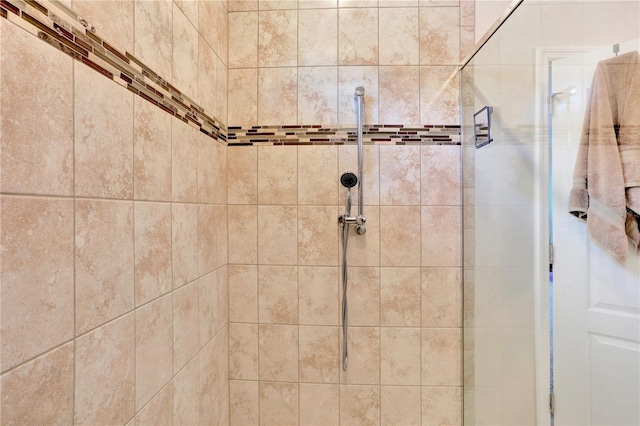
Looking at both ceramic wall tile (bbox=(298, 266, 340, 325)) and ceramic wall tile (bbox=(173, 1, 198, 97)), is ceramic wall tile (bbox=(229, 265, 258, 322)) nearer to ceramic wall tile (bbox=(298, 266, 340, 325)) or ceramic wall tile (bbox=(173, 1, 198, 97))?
ceramic wall tile (bbox=(298, 266, 340, 325))

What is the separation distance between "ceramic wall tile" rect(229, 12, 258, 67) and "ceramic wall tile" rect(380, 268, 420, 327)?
115cm

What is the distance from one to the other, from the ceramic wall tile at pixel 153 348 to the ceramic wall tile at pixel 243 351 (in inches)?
19.3

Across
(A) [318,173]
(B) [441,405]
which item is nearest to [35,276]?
(A) [318,173]

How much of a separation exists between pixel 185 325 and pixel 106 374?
34cm

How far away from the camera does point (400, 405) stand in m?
1.32

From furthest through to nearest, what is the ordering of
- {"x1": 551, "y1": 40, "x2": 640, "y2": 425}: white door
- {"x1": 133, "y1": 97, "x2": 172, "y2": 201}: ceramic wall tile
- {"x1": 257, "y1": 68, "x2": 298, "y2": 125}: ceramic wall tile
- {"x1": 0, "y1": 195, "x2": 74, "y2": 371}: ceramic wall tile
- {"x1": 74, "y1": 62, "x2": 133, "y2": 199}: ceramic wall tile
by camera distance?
{"x1": 257, "y1": 68, "x2": 298, "y2": 125}: ceramic wall tile, {"x1": 551, "y1": 40, "x2": 640, "y2": 425}: white door, {"x1": 133, "y1": 97, "x2": 172, "y2": 201}: ceramic wall tile, {"x1": 74, "y1": 62, "x2": 133, "y2": 199}: ceramic wall tile, {"x1": 0, "y1": 195, "x2": 74, "y2": 371}: ceramic wall tile

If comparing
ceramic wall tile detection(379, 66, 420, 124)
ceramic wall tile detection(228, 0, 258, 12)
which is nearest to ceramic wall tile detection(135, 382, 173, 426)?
ceramic wall tile detection(379, 66, 420, 124)

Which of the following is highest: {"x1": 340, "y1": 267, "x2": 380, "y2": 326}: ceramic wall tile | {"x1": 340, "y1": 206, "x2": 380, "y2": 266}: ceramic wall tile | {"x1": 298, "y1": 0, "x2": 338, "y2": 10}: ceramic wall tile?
{"x1": 298, "y1": 0, "x2": 338, "y2": 10}: ceramic wall tile

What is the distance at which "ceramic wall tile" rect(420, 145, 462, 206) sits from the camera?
1.33 meters

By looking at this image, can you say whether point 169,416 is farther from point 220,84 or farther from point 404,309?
point 220,84

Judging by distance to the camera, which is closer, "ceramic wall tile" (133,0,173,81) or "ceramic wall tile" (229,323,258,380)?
"ceramic wall tile" (133,0,173,81)

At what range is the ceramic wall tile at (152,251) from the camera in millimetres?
749

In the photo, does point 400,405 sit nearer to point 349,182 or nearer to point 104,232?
point 349,182

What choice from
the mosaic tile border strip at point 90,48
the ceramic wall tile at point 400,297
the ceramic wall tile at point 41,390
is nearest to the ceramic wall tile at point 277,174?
the mosaic tile border strip at point 90,48
